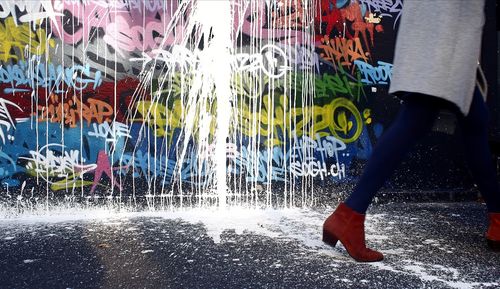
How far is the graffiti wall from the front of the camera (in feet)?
10.5

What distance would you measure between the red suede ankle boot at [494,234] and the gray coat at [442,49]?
0.57 metres

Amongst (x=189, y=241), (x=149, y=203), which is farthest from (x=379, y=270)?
(x=149, y=203)

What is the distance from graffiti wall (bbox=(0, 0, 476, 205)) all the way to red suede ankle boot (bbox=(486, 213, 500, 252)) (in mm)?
1209

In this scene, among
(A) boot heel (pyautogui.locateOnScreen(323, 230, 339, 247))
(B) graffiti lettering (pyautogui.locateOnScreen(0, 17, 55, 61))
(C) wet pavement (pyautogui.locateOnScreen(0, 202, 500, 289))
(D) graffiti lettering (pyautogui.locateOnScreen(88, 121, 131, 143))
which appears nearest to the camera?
(C) wet pavement (pyautogui.locateOnScreen(0, 202, 500, 289))

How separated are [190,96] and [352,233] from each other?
157 cm

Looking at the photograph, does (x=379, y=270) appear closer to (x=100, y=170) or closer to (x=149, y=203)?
(x=149, y=203)

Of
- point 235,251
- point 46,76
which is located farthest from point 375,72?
point 46,76

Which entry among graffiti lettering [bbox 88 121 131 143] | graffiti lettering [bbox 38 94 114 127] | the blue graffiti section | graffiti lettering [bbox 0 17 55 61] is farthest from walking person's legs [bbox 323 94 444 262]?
graffiti lettering [bbox 0 17 55 61]

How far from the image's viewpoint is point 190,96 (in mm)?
3318

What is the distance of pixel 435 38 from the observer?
2.10m

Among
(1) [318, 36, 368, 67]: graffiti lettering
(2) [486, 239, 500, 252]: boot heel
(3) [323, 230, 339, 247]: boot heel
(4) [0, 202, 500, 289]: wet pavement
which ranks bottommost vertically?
(4) [0, 202, 500, 289]: wet pavement

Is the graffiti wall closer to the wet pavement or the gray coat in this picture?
the wet pavement

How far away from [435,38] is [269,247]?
1190mm

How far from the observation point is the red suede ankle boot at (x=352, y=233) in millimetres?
2166
